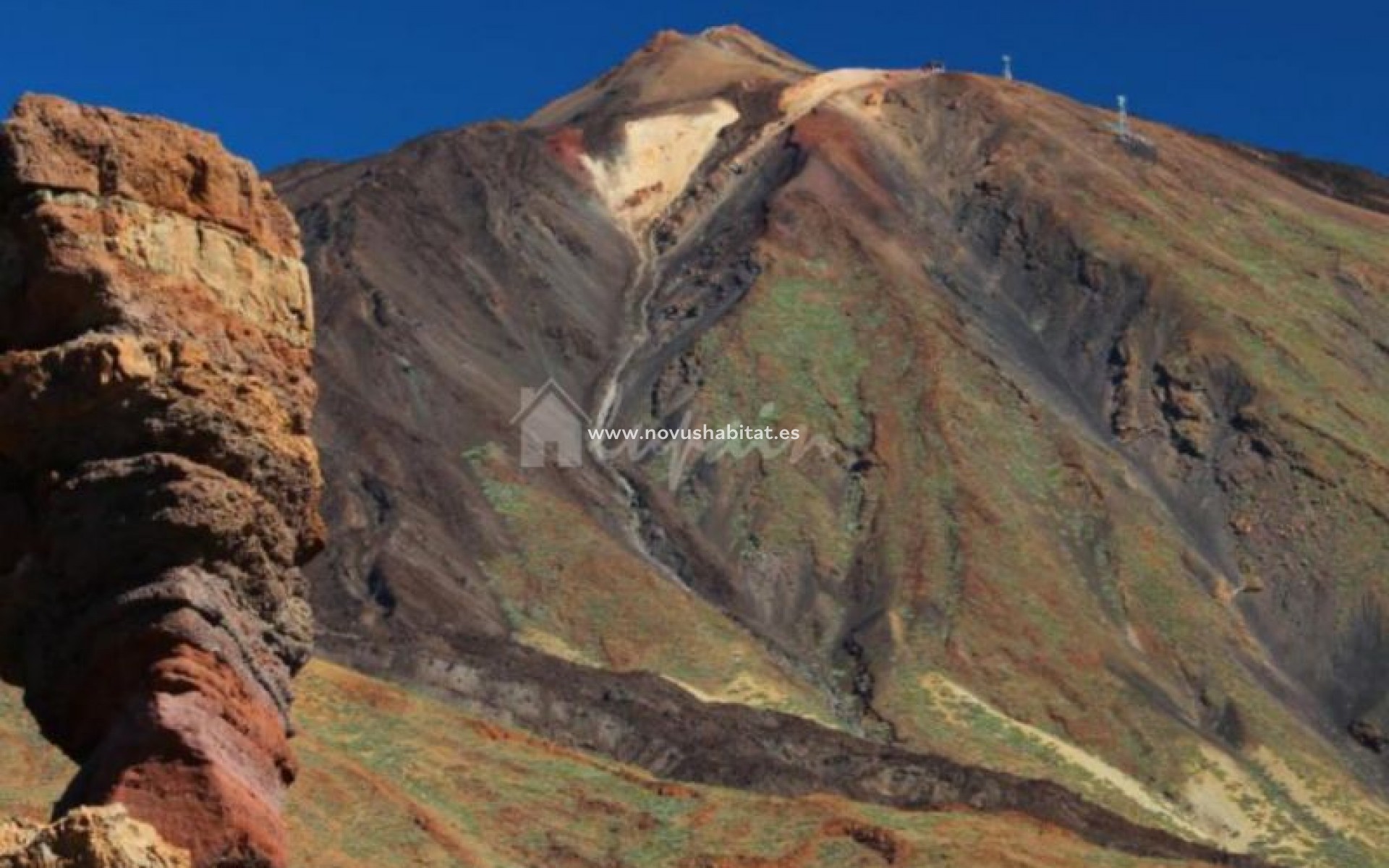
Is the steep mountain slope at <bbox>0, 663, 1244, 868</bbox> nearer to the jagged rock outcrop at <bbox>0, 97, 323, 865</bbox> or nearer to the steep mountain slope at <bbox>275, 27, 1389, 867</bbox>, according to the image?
the steep mountain slope at <bbox>275, 27, 1389, 867</bbox>

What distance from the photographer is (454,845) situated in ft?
123

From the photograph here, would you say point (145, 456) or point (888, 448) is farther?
point (888, 448)

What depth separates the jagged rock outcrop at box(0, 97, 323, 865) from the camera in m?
15.3

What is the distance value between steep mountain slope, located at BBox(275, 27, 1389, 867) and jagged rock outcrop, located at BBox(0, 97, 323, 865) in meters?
36.2

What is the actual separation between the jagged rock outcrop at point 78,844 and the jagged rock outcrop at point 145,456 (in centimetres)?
270

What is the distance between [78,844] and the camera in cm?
1169

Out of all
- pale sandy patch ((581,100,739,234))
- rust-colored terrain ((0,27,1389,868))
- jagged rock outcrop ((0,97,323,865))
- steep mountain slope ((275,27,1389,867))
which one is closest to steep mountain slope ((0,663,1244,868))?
rust-colored terrain ((0,27,1389,868))

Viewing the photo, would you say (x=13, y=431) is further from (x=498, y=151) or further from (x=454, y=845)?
(x=498, y=151)

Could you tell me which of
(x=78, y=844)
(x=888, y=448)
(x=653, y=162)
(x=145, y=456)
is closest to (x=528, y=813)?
(x=145, y=456)

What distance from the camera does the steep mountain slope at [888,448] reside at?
219 feet

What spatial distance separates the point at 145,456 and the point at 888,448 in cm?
6931

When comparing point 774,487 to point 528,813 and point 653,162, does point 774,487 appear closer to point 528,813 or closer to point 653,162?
point 653,162

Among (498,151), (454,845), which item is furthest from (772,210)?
(454,845)

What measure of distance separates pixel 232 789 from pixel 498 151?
95.4m
